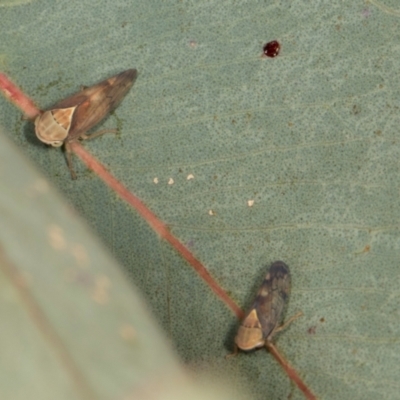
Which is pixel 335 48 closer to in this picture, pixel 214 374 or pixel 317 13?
pixel 317 13

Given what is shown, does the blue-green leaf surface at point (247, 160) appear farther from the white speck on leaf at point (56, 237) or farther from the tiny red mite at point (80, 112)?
the white speck on leaf at point (56, 237)

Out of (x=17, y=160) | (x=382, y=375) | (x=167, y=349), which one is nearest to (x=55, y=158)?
(x=17, y=160)

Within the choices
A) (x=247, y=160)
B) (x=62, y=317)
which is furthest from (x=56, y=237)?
(x=247, y=160)

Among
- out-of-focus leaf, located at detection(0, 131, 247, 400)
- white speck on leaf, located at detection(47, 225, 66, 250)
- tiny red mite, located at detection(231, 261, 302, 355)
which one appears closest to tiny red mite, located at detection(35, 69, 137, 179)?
out-of-focus leaf, located at detection(0, 131, 247, 400)

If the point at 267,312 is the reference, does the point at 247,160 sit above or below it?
above

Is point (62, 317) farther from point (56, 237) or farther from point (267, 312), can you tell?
point (267, 312)

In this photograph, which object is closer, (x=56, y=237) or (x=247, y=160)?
(x=56, y=237)
